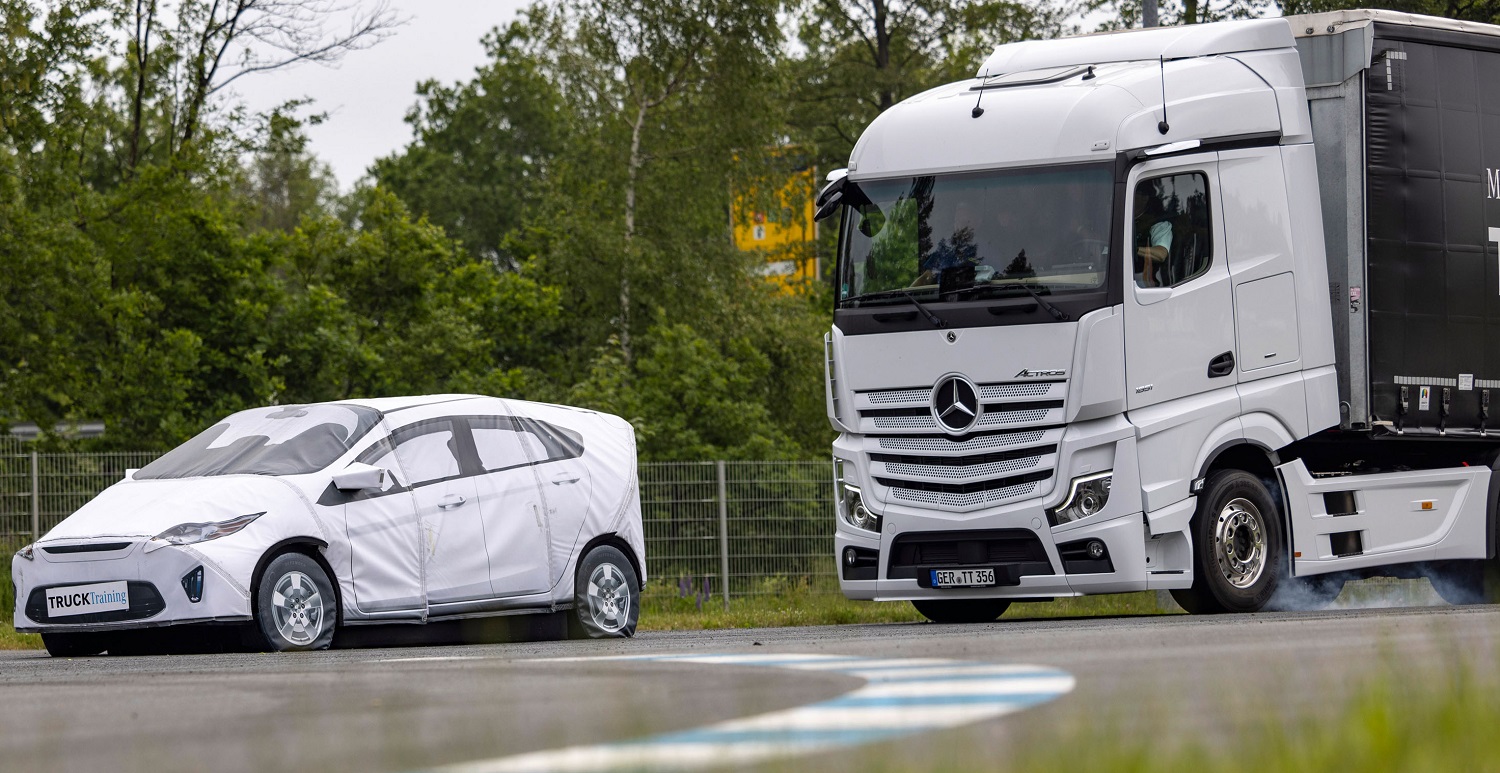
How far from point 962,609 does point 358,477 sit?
15.5 ft

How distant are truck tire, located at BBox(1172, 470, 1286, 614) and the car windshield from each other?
5.50m

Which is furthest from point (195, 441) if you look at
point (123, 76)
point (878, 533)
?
point (123, 76)

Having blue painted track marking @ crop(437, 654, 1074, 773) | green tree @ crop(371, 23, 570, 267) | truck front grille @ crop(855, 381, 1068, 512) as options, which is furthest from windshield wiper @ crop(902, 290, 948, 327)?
green tree @ crop(371, 23, 570, 267)

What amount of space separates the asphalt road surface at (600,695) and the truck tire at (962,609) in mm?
4212

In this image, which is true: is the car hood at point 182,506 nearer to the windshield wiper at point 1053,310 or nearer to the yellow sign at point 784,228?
the windshield wiper at point 1053,310

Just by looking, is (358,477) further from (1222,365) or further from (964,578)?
(1222,365)

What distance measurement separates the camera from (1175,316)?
12.4 m

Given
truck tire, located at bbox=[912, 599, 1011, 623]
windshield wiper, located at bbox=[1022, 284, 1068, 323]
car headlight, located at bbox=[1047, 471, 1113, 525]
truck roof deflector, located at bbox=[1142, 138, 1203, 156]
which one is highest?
truck roof deflector, located at bbox=[1142, 138, 1203, 156]

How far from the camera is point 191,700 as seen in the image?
259 inches

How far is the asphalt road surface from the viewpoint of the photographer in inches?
181

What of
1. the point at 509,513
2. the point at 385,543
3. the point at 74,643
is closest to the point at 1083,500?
the point at 509,513

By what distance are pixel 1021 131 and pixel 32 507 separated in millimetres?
10871

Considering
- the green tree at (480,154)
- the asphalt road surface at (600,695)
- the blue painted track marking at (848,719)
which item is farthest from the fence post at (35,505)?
the green tree at (480,154)

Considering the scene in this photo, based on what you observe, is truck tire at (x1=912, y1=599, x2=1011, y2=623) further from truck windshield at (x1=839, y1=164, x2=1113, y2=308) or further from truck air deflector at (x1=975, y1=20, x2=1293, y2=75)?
truck air deflector at (x1=975, y1=20, x2=1293, y2=75)
